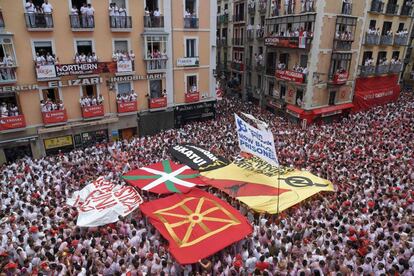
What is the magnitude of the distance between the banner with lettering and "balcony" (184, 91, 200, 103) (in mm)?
11976

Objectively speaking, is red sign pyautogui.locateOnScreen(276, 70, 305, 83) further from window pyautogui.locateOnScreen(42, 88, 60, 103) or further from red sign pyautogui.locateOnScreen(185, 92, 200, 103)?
window pyautogui.locateOnScreen(42, 88, 60, 103)

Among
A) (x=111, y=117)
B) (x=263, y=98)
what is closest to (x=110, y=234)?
(x=111, y=117)

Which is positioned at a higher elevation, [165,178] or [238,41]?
[238,41]

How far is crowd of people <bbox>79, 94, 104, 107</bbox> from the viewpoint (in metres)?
20.1

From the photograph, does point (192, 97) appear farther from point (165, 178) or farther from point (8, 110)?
point (8, 110)

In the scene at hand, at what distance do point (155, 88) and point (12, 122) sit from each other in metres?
9.64

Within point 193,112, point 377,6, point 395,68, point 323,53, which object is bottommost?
point 193,112

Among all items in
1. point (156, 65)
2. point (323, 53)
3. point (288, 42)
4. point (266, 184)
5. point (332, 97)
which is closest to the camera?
point (266, 184)

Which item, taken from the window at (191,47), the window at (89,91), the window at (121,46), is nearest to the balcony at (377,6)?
the window at (191,47)

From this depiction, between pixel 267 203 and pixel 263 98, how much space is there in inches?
823

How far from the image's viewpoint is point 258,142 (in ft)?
38.6

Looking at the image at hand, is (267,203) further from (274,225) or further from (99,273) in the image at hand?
(99,273)

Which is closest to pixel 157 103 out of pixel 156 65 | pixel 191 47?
pixel 156 65

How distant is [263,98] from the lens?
1237 inches
